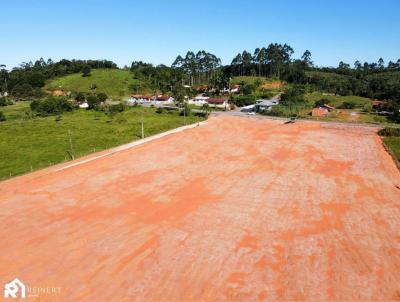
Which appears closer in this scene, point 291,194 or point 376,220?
point 376,220

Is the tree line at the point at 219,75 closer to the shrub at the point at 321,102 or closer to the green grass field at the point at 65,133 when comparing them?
the shrub at the point at 321,102

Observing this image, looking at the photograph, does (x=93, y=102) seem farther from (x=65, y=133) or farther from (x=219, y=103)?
(x=219, y=103)

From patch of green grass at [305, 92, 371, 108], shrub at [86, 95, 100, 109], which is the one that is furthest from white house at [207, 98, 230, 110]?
shrub at [86, 95, 100, 109]

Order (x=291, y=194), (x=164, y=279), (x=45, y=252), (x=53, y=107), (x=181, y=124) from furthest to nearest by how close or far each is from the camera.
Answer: (x=53, y=107) < (x=181, y=124) < (x=291, y=194) < (x=45, y=252) < (x=164, y=279)

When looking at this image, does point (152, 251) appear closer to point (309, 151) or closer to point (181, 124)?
point (309, 151)

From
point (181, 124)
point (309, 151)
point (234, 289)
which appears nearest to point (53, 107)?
point (181, 124)

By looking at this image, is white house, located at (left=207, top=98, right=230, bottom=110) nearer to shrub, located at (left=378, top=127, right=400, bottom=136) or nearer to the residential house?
the residential house

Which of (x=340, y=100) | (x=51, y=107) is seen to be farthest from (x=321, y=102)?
(x=51, y=107)

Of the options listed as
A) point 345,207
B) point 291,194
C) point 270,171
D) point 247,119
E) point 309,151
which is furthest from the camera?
point 247,119
